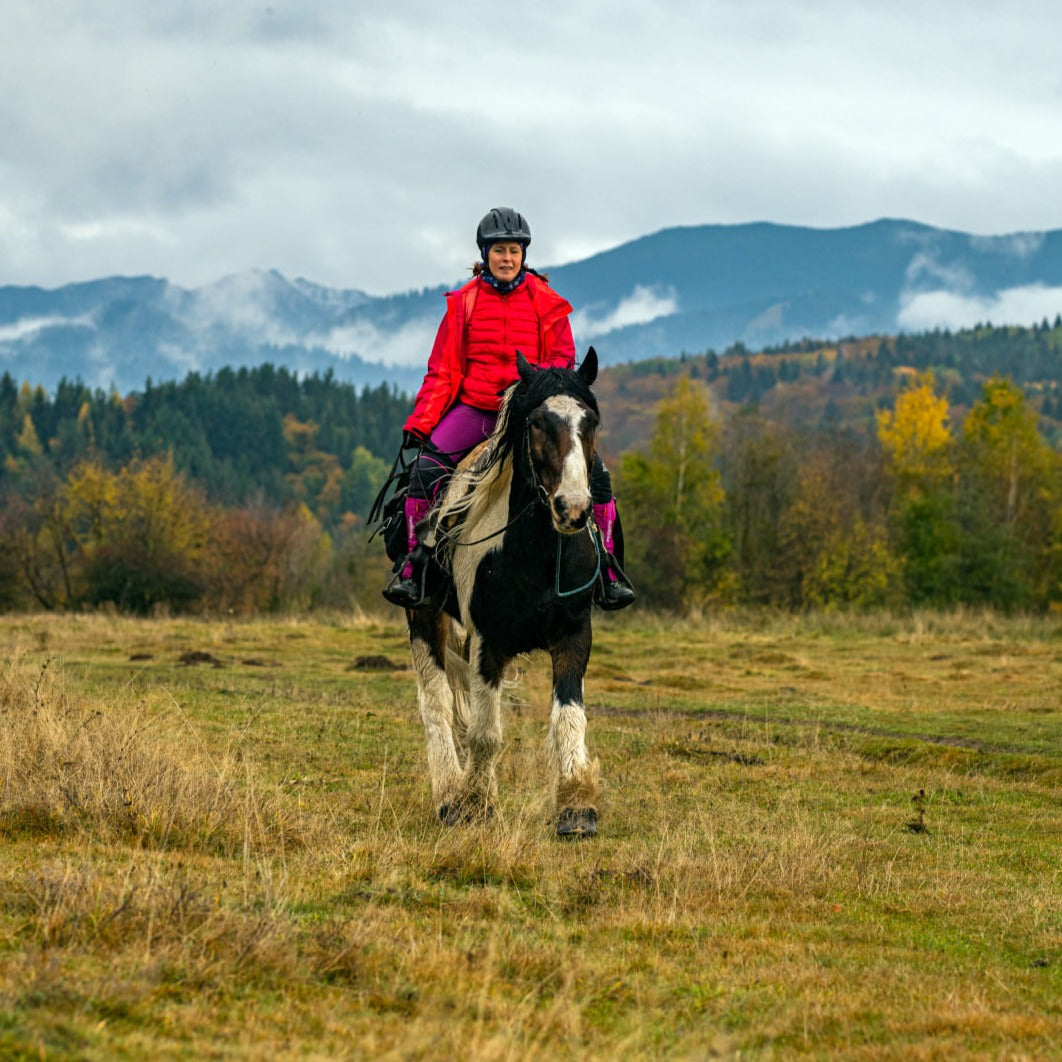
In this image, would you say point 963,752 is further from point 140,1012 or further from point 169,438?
point 169,438

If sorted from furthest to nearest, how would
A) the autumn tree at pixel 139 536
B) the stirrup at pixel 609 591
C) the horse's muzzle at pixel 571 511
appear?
the autumn tree at pixel 139 536 → the stirrup at pixel 609 591 → the horse's muzzle at pixel 571 511

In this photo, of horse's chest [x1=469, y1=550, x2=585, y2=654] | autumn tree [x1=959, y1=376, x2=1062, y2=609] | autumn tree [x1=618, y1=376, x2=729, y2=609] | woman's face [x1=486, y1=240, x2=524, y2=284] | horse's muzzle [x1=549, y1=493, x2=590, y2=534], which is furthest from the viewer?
autumn tree [x1=618, y1=376, x2=729, y2=609]

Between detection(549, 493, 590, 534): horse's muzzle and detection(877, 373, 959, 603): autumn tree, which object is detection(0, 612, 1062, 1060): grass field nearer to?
detection(549, 493, 590, 534): horse's muzzle

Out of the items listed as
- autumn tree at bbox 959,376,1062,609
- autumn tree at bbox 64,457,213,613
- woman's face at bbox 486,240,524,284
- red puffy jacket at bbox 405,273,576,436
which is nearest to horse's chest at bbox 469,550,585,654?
red puffy jacket at bbox 405,273,576,436

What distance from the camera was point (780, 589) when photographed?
50562 millimetres

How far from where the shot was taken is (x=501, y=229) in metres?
9.92

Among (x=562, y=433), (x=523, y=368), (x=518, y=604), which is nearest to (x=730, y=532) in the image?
(x=518, y=604)

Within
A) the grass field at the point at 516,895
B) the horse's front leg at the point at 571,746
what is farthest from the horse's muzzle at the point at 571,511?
the grass field at the point at 516,895

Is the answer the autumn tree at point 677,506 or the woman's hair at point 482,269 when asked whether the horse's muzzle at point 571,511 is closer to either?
the woman's hair at point 482,269

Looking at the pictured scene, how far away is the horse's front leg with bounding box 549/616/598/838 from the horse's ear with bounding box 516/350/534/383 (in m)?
1.68

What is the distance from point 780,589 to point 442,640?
41.5 metres

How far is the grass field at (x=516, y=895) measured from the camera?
4.46 meters

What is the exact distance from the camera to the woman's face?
32.4ft

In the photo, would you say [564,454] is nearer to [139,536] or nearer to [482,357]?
[482,357]
